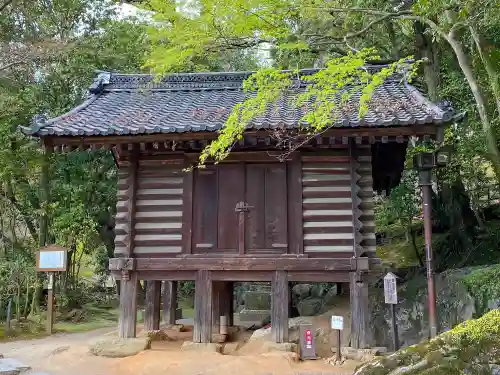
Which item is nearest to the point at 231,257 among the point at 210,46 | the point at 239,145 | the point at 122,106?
the point at 239,145

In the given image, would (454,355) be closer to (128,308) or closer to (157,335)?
(128,308)

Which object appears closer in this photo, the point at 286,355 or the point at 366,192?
the point at 286,355

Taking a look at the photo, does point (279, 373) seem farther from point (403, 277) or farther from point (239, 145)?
point (403, 277)

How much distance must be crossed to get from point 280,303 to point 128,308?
3.35 m

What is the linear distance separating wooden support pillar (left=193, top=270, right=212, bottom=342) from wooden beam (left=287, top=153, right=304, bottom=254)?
193 cm

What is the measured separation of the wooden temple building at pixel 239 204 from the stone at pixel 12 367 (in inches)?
81.6

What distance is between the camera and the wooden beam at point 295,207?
9.92 meters

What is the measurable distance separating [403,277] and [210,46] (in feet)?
35.3

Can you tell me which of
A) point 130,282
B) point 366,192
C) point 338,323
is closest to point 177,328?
point 130,282

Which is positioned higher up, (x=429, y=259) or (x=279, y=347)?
(x=429, y=259)

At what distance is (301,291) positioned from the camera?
63.1ft

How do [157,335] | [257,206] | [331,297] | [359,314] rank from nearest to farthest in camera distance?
[359,314] → [257,206] → [157,335] → [331,297]

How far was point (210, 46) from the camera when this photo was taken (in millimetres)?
9133

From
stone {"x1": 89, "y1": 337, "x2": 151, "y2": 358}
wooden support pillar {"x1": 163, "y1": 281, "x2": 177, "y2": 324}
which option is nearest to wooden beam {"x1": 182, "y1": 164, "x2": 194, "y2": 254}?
stone {"x1": 89, "y1": 337, "x2": 151, "y2": 358}
